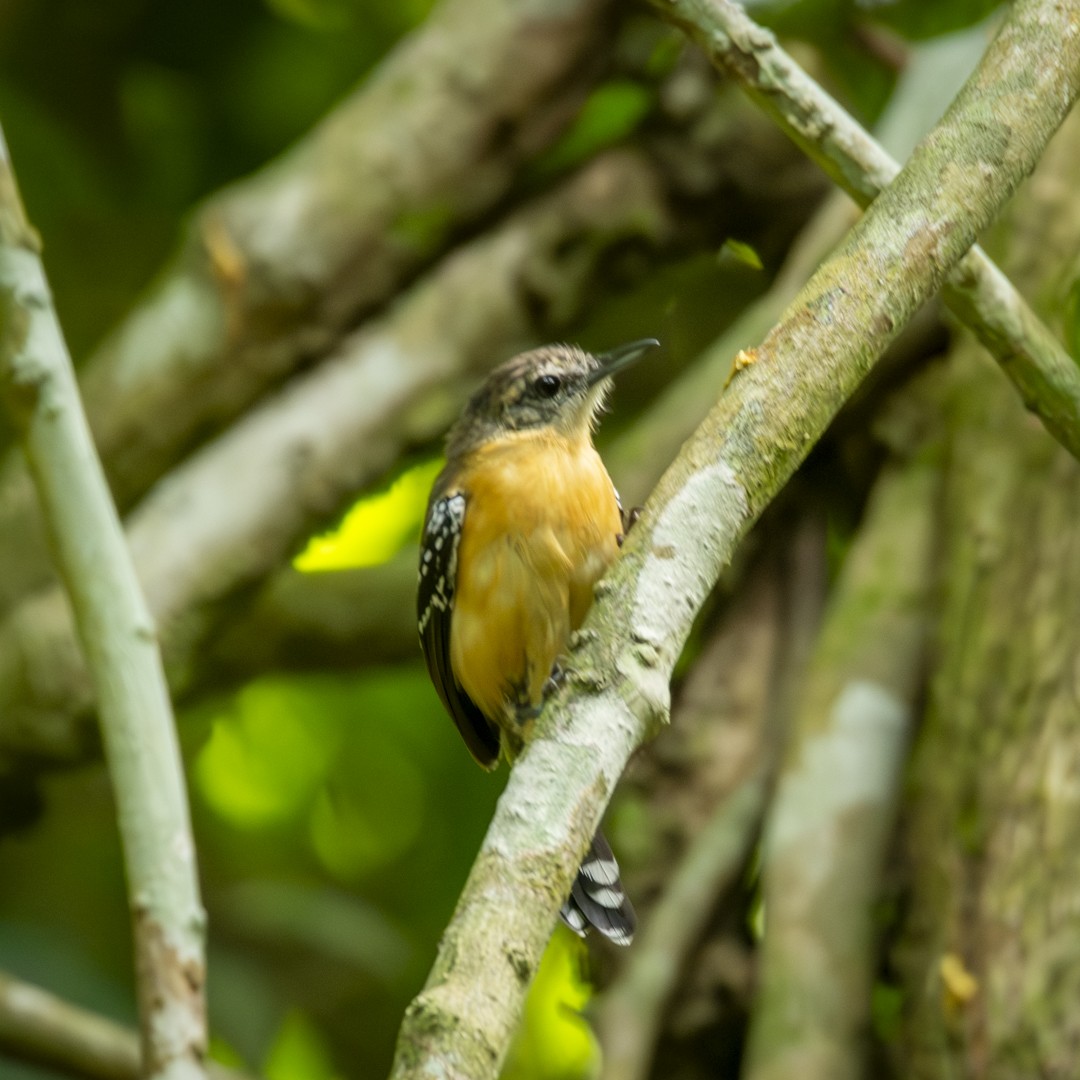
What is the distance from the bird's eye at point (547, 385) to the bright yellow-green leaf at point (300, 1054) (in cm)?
274

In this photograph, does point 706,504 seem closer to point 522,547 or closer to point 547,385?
point 522,547

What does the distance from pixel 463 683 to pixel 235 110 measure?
3.09 m

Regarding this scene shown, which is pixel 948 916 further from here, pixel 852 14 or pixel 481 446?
pixel 852 14

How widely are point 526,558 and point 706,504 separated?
1787 mm

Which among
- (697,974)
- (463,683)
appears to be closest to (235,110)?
(463,683)

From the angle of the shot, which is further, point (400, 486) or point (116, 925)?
point (400, 486)

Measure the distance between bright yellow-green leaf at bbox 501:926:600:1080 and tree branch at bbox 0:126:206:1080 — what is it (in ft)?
9.01

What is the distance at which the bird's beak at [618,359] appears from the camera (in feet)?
13.0

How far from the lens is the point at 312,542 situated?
5.83 meters

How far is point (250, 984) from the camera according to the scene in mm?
5457

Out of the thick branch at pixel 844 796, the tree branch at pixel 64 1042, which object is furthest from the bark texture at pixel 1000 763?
the tree branch at pixel 64 1042

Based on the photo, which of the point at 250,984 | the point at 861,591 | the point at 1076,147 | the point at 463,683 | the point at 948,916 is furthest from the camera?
the point at 250,984

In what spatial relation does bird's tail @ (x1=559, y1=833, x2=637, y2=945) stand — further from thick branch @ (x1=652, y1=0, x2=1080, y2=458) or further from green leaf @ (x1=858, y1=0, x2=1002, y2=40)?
green leaf @ (x1=858, y1=0, x2=1002, y2=40)

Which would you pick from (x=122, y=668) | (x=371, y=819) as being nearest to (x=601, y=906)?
(x=122, y=668)
